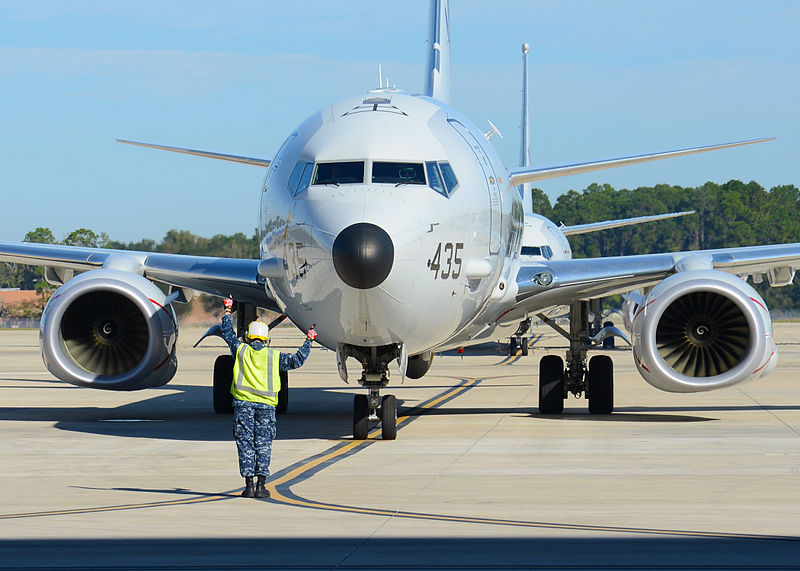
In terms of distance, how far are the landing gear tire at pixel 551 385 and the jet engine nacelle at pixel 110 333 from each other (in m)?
5.81

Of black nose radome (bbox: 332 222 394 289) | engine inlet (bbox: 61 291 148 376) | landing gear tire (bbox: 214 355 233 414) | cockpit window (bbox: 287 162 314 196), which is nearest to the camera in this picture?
black nose radome (bbox: 332 222 394 289)

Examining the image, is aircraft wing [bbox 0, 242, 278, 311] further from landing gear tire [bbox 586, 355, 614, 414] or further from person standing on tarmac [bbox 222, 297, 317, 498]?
person standing on tarmac [bbox 222, 297, 317, 498]

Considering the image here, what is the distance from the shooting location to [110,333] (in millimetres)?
17719

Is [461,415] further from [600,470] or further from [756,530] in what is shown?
[756,530]

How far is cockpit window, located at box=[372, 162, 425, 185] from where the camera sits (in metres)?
13.9

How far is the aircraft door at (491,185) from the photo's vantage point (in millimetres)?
15582

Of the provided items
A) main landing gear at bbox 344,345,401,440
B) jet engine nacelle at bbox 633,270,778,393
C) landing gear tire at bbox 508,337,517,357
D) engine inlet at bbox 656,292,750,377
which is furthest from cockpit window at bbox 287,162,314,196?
landing gear tire at bbox 508,337,517,357

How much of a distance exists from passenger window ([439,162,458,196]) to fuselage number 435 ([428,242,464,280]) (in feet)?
2.17

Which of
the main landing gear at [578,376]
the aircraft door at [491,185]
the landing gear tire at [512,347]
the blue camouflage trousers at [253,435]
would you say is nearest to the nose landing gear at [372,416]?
the aircraft door at [491,185]

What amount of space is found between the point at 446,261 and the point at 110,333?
237 inches

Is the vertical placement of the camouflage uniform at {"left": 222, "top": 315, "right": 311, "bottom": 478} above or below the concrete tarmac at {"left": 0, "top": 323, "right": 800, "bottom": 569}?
above

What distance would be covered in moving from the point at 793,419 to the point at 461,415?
5.02 meters
